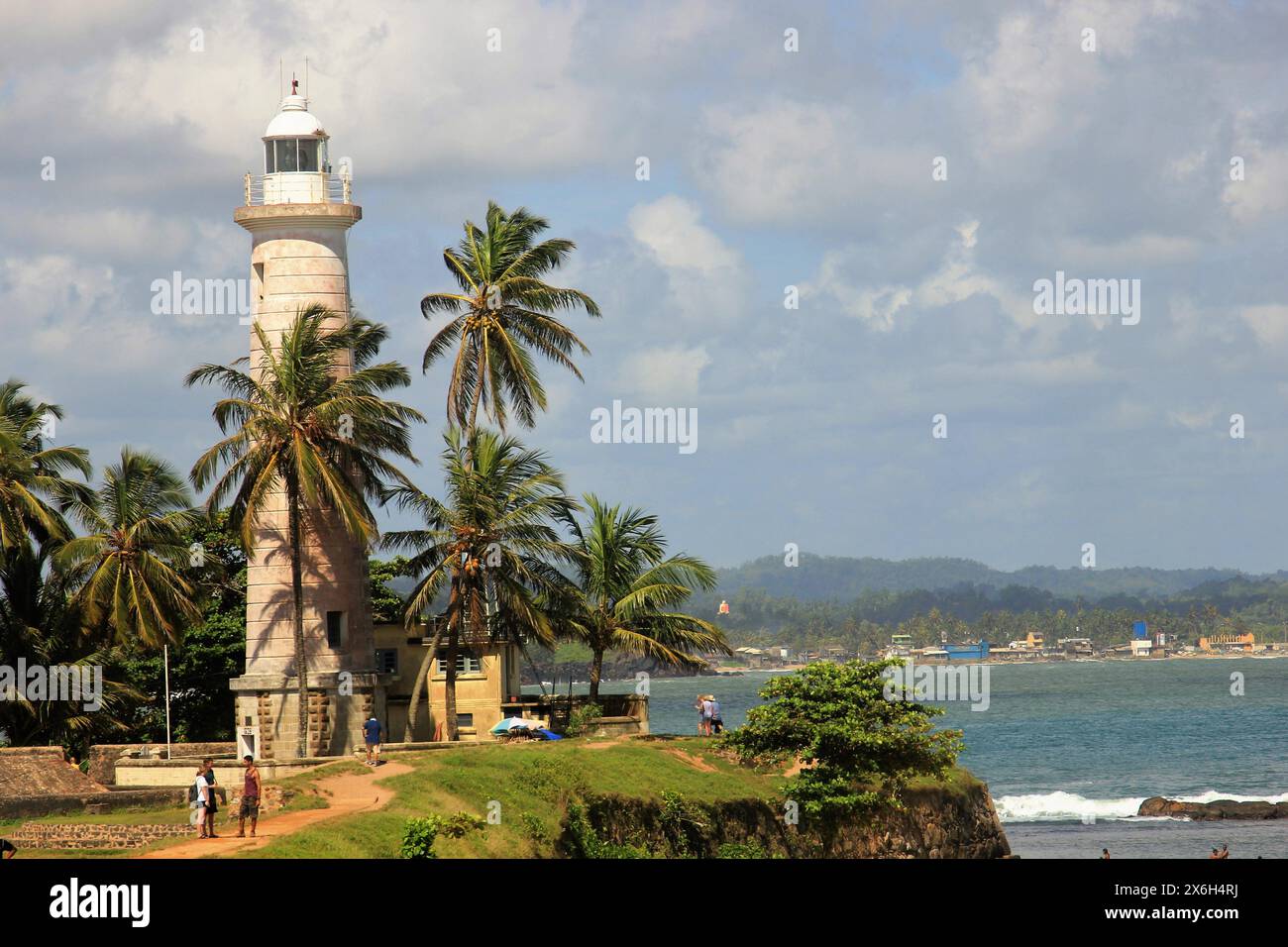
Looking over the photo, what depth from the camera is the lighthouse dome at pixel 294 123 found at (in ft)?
160

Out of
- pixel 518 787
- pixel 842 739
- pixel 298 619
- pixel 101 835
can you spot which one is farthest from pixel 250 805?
pixel 842 739

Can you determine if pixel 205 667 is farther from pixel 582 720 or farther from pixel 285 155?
pixel 285 155

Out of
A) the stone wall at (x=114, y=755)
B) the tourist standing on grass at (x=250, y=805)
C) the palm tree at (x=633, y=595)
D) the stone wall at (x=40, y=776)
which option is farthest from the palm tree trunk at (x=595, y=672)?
the tourist standing on grass at (x=250, y=805)

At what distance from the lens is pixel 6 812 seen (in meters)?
39.7

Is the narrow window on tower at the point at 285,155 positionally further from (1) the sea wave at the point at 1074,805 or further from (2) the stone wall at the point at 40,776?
(1) the sea wave at the point at 1074,805

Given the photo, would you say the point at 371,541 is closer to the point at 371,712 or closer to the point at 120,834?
the point at 371,712

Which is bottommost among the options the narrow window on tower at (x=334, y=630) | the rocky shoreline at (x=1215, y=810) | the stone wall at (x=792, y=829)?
the rocky shoreline at (x=1215, y=810)

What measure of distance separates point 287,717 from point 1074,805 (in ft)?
134

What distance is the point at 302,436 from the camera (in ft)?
147

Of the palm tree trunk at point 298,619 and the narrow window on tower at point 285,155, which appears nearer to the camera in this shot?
the palm tree trunk at point 298,619

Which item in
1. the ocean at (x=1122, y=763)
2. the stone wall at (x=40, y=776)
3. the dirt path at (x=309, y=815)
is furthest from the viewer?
the ocean at (x=1122, y=763)

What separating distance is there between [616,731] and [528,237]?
47.6 feet

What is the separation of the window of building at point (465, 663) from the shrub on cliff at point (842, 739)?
425 inches

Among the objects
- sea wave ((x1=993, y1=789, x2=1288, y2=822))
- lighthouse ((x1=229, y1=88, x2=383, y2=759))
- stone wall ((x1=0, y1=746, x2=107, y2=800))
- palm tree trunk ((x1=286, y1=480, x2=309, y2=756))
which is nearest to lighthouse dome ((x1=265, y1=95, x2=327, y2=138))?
lighthouse ((x1=229, y1=88, x2=383, y2=759))
